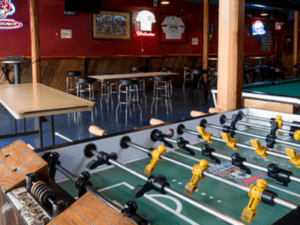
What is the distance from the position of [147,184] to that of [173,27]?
10.3 meters

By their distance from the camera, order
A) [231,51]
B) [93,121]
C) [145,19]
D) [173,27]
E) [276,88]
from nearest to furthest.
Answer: [231,51], [276,88], [93,121], [145,19], [173,27]

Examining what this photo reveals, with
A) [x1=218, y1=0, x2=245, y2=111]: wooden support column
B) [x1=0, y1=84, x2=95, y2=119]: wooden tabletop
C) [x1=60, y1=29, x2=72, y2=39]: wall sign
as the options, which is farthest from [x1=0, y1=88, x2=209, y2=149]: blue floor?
[x1=60, y1=29, x2=72, y2=39]: wall sign

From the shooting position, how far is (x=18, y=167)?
3.08ft

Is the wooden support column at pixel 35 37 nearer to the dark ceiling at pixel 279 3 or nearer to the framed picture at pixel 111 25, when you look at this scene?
the framed picture at pixel 111 25

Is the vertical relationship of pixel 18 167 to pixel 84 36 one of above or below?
below

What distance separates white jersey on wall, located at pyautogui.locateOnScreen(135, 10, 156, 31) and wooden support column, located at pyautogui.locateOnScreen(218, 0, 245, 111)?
8.04 meters

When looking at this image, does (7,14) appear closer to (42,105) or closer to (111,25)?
(111,25)

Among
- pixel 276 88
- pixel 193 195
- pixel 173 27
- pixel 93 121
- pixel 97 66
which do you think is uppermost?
pixel 173 27

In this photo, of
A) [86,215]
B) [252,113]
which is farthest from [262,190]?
[252,113]

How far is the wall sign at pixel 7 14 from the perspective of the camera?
7.57 m

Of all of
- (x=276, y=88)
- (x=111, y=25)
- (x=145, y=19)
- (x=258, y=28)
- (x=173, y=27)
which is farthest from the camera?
(x=258, y=28)

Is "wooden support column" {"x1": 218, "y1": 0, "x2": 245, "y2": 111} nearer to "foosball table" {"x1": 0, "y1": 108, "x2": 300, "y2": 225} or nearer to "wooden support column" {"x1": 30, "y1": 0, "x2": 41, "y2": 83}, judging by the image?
"foosball table" {"x1": 0, "y1": 108, "x2": 300, "y2": 225}

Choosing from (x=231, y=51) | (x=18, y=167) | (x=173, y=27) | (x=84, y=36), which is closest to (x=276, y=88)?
(x=231, y=51)

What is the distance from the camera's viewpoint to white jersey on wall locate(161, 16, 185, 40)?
10469 millimetres
